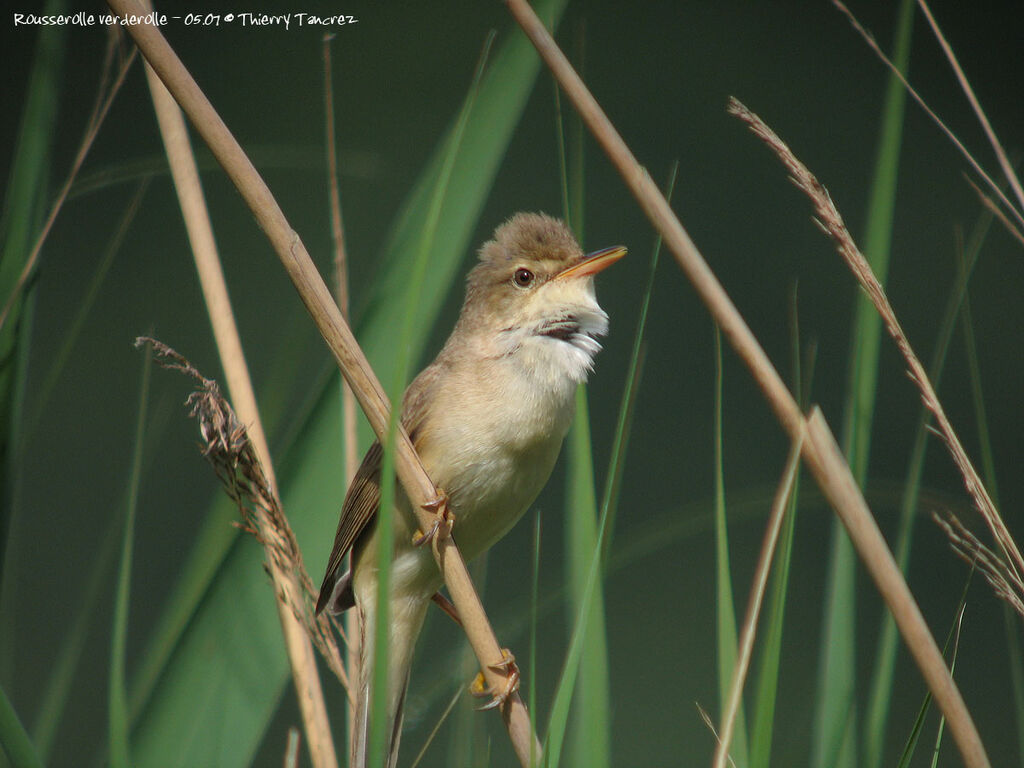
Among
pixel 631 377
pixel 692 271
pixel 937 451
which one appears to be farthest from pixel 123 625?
pixel 937 451

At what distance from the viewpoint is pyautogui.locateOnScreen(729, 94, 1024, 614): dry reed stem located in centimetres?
111

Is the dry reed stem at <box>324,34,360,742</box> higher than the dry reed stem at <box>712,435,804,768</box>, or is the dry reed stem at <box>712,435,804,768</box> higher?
the dry reed stem at <box>324,34,360,742</box>

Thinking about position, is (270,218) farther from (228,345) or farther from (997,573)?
(997,573)

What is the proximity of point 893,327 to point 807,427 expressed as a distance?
16cm

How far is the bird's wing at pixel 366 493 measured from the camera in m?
1.88

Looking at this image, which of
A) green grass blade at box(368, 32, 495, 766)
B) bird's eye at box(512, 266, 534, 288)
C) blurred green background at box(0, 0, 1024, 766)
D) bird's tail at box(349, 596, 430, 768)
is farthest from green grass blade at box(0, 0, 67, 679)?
blurred green background at box(0, 0, 1024, 766)

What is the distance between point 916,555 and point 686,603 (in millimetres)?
1064

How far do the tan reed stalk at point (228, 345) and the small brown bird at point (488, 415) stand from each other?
0.75 ft

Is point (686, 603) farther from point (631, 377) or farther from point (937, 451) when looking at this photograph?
point (631, 377)

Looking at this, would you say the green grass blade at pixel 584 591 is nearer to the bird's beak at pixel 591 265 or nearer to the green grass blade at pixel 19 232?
the bird's beak at pixel 591 265

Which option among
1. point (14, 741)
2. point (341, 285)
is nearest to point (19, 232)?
point (341, 285)

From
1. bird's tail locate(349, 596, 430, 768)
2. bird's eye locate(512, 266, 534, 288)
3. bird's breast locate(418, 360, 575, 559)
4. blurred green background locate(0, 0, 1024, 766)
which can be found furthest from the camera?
blurred green background locate(0, 0, 1024, 766)

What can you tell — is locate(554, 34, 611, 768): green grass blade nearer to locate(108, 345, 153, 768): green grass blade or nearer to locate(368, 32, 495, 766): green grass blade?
locate(368, 32, 495, 766): green grass blade

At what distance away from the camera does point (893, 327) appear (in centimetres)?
116
